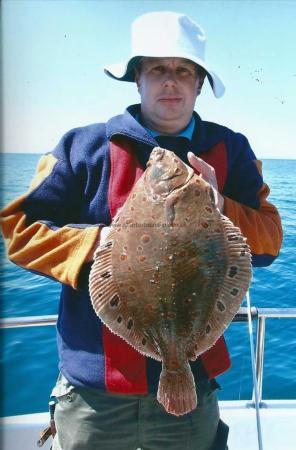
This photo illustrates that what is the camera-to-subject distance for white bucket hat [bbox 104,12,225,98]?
2006 millimetres

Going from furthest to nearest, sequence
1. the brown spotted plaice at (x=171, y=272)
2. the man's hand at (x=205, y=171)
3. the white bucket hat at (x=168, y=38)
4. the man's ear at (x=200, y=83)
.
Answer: the man's ear at (x=200, y=83) < the white bucket hat at (x=168, y=38) < the man's hand at (x=205, y=171) < the brown spotted plaice at (x=171, y=272)

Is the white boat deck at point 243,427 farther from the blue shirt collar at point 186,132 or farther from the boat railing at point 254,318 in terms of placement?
the blue shirt collar at point 186,132

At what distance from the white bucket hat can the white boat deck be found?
2.69m

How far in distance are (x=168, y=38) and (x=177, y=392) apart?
5.11 ft

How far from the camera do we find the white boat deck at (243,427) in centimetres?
333

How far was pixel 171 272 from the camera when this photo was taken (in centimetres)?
178

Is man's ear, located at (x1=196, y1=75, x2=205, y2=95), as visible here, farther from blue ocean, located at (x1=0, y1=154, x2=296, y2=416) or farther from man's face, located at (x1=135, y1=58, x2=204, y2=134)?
blue ocean, located at (x1=0, y1=154, x2=296, y2=416)

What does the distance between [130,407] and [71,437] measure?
334 millimetres

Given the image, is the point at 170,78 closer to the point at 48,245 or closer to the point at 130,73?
the point at 130,73

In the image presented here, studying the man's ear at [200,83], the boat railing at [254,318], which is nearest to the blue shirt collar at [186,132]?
the man's ear at [200,83]

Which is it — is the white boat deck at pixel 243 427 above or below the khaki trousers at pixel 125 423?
below

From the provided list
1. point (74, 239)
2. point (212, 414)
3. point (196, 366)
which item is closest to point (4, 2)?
point (74, 239)

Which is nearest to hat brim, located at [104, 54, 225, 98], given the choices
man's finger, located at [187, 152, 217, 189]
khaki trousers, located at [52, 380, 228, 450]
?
man's finger, located at [187, 152, 217, 189]

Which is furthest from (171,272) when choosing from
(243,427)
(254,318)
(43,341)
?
(43,341)
